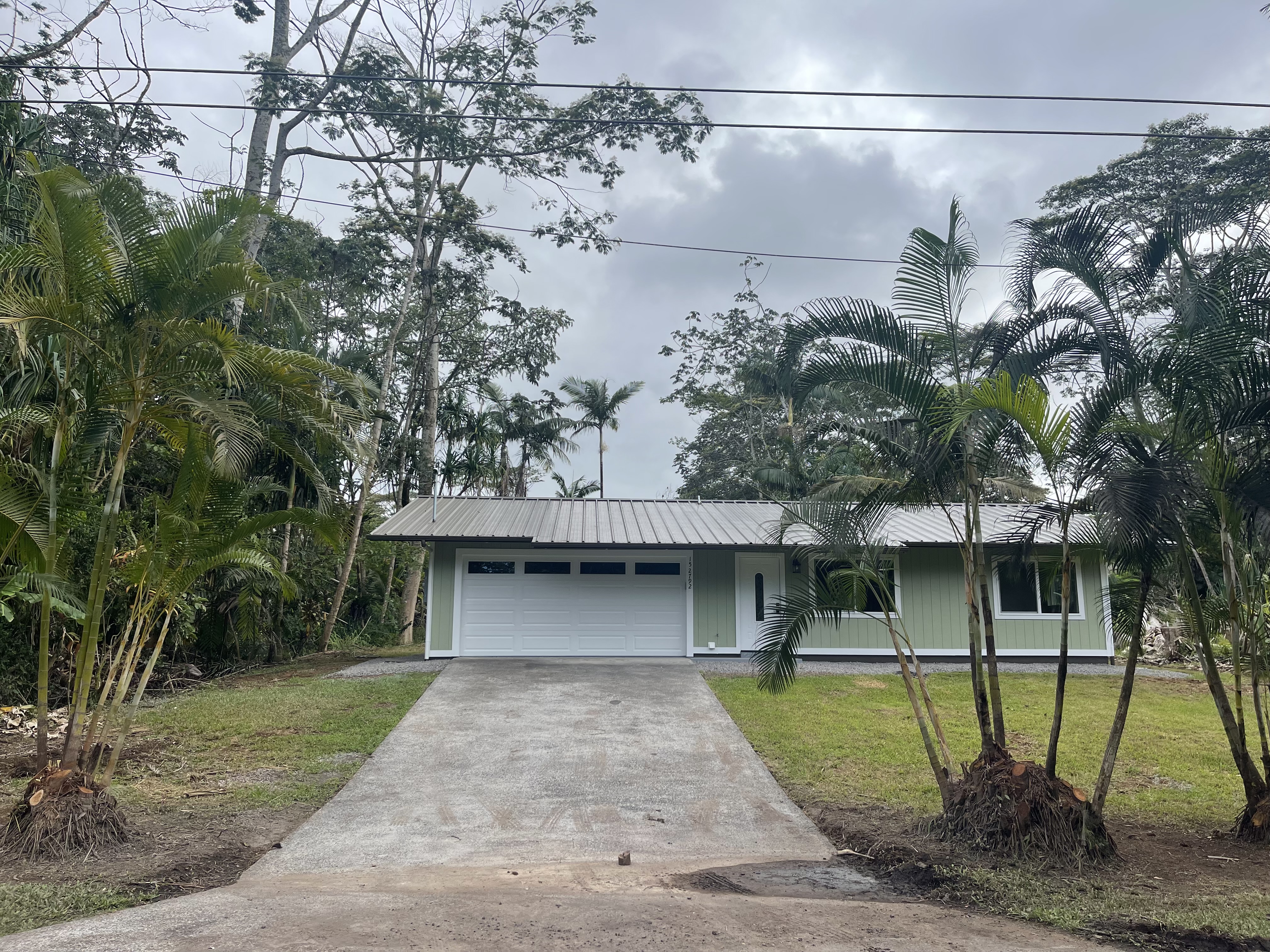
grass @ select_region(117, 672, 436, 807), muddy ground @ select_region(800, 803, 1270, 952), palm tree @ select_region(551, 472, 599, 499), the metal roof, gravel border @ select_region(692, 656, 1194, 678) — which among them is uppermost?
palm tree @ select_region(551, 472, 599, 499)

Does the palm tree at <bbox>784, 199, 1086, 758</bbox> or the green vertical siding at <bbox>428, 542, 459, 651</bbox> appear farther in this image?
the green vertical siding at <bbox>428, 542, 459, 651</bbox>

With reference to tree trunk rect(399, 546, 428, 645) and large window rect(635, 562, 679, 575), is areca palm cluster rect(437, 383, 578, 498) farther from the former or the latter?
large window rect(635, 562, 679, 575)

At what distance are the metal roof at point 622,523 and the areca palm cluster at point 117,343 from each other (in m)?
7.36

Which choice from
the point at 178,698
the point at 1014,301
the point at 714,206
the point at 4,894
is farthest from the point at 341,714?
the point at 714,206

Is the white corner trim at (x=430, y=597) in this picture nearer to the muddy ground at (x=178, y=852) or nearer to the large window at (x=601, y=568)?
the large window at (x=601, y=568)

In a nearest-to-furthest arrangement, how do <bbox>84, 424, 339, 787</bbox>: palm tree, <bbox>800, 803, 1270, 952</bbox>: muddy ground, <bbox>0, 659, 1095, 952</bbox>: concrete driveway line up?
<bbox>0, 659, 1095, 952</bbox>: concrete driveway → <bbox>800, 803, 1270, 952</bbox>: muddy ground → <bbox>84, 424, 339, 787</bbox>: palm tree

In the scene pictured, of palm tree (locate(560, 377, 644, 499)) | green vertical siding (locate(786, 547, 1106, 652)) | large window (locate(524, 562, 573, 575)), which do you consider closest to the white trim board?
large window (locate(524, 562, 573, 575))

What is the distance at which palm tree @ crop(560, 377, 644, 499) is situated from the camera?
28062 mm

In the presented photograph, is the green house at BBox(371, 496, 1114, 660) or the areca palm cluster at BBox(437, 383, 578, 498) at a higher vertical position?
the areca palm cluster at BBox(437, 383, 578, 498)

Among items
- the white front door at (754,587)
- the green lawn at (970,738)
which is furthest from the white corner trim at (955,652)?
the green lawn at (970,738)

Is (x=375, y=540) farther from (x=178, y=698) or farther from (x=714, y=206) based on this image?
(x=714, y=206)

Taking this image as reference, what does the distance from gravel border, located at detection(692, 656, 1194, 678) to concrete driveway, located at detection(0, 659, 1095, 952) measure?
4.47m

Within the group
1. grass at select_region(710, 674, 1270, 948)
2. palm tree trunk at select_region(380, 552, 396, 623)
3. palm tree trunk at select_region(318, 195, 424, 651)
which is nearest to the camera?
grass at select_region(710, 674, 1270, 948)

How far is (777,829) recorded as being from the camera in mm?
5750
